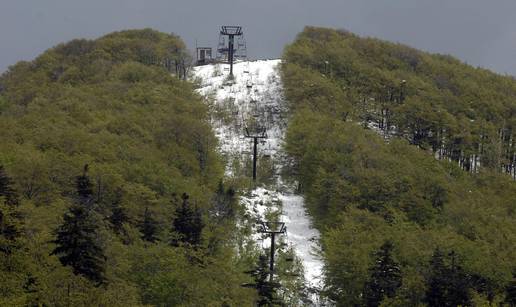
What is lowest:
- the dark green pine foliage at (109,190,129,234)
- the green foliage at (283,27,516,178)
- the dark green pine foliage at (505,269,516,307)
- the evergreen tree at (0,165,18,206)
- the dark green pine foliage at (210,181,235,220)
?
the dark green pine foliage at (505,269,516,307)

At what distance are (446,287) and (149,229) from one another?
15.1m

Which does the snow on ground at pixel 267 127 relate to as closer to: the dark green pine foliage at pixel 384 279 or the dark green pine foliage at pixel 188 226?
the dark green pine foliage at pixel 384 279

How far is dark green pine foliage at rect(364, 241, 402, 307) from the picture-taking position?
1283 inches

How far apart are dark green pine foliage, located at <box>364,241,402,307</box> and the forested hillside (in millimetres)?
6965

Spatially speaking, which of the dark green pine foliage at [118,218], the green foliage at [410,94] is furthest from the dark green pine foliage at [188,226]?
the green foliage at [410,94]

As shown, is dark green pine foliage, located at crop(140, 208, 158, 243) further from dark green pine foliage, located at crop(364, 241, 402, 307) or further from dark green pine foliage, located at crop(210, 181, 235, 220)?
dark green pine foliage, located at crop(364, 241, 402, 307)

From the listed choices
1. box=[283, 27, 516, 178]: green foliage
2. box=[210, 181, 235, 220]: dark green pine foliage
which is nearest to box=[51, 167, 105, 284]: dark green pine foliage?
box=[210, 181, 235, 220]: dark green pine foliage

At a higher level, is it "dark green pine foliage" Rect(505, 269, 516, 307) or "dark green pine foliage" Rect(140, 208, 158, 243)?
"dark green pine foliage" Rect(140, 208, 158, 243)

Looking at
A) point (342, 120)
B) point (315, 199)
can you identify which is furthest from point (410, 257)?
point (342, 120)

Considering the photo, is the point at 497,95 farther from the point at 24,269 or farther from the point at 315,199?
the point at 24,269

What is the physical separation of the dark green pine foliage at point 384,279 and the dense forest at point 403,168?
66 mm

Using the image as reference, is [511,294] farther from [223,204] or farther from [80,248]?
[80,248]

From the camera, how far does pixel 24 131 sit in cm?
4416

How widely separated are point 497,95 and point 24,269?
224ft
